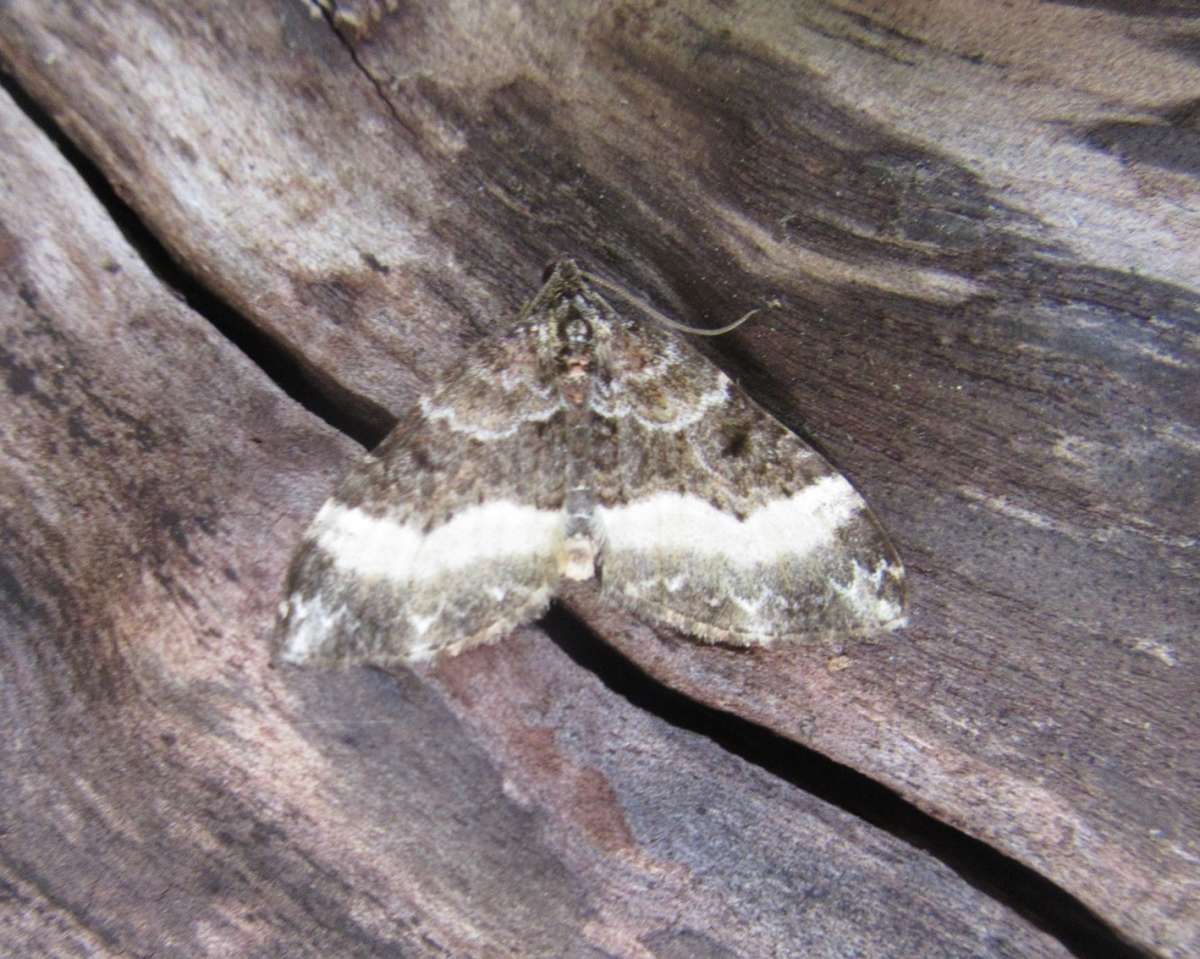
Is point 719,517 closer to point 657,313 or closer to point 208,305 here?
point 657,313

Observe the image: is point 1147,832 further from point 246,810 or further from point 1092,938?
point 246,810

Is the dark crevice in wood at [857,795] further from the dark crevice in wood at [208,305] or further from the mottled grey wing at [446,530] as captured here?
the dark crevice in wood at [208,305]

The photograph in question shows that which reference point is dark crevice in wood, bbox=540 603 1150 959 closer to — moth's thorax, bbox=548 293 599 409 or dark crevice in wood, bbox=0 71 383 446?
moth's thorax, bbox=548 293 599 409

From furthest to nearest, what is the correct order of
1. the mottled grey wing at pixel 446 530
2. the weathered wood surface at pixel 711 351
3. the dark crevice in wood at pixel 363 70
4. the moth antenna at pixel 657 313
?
1. the moth antenna at pixel 657 313
2. the dark crevice in wood at pixel 363 70
3. the mottled grey wing at pixel 446 530
4. the weathered wood surface at pixel 711 351

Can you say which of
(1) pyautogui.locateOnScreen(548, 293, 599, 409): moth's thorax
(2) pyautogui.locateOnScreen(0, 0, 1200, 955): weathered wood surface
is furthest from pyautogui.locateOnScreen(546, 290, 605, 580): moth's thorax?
(2) pyautogui.locateOnScreen(0, 0, 1200, 955): weathered wood surface

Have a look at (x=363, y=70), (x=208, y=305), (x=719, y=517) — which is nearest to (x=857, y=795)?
(x=719, y=517)

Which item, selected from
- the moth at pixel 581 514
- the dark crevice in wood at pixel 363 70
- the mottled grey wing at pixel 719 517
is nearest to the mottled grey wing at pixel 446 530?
the moth at pixel 581 514

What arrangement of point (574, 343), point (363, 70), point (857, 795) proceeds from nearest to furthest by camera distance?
point (857, 795) → point (363, 70) → point (574, 343)

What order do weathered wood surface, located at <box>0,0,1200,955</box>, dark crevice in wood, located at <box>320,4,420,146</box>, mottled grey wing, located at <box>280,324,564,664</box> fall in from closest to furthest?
weathered wood surface, located at <box>0,0,1200,955</box> → mottled grey wing, located at <box>280,324,564,664</box> → dark crevice in wood, located at <box>320,4,420,146</box>
